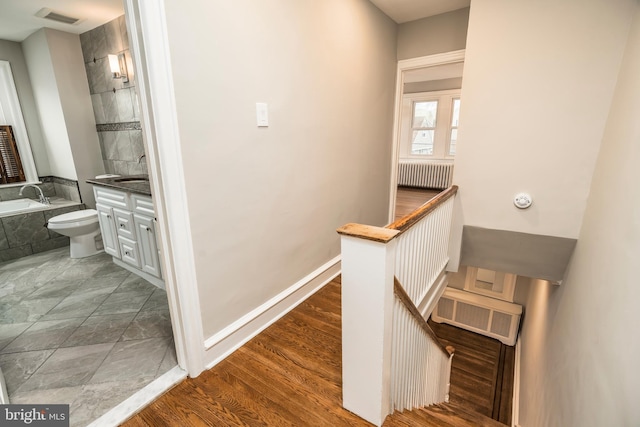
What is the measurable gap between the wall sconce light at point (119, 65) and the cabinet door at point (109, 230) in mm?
1323

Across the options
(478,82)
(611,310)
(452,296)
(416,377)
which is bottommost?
(452,296)

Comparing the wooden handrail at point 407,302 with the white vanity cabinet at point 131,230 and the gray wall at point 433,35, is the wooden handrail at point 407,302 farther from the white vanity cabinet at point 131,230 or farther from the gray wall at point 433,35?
the gray wall at point 433,35

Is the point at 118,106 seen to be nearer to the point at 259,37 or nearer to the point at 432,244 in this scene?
the point at 259,37

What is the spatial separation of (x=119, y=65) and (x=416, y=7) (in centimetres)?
298

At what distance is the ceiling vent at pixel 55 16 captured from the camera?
271 centimetres

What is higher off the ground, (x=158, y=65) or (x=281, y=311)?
(x=158, y=65)

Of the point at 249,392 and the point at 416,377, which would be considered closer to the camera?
the point at 249,392

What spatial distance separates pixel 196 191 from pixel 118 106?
2.55 m

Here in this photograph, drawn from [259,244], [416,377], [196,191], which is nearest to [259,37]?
[196,191]

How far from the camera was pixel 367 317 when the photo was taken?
125cm

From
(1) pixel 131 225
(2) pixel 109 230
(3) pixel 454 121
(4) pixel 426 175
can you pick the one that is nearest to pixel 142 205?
(1) pixel 131 225

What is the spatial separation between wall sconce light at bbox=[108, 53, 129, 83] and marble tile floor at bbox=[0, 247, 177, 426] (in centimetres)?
195

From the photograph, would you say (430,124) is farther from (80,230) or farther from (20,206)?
(20,206)

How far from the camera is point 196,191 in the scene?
57.4 inches
